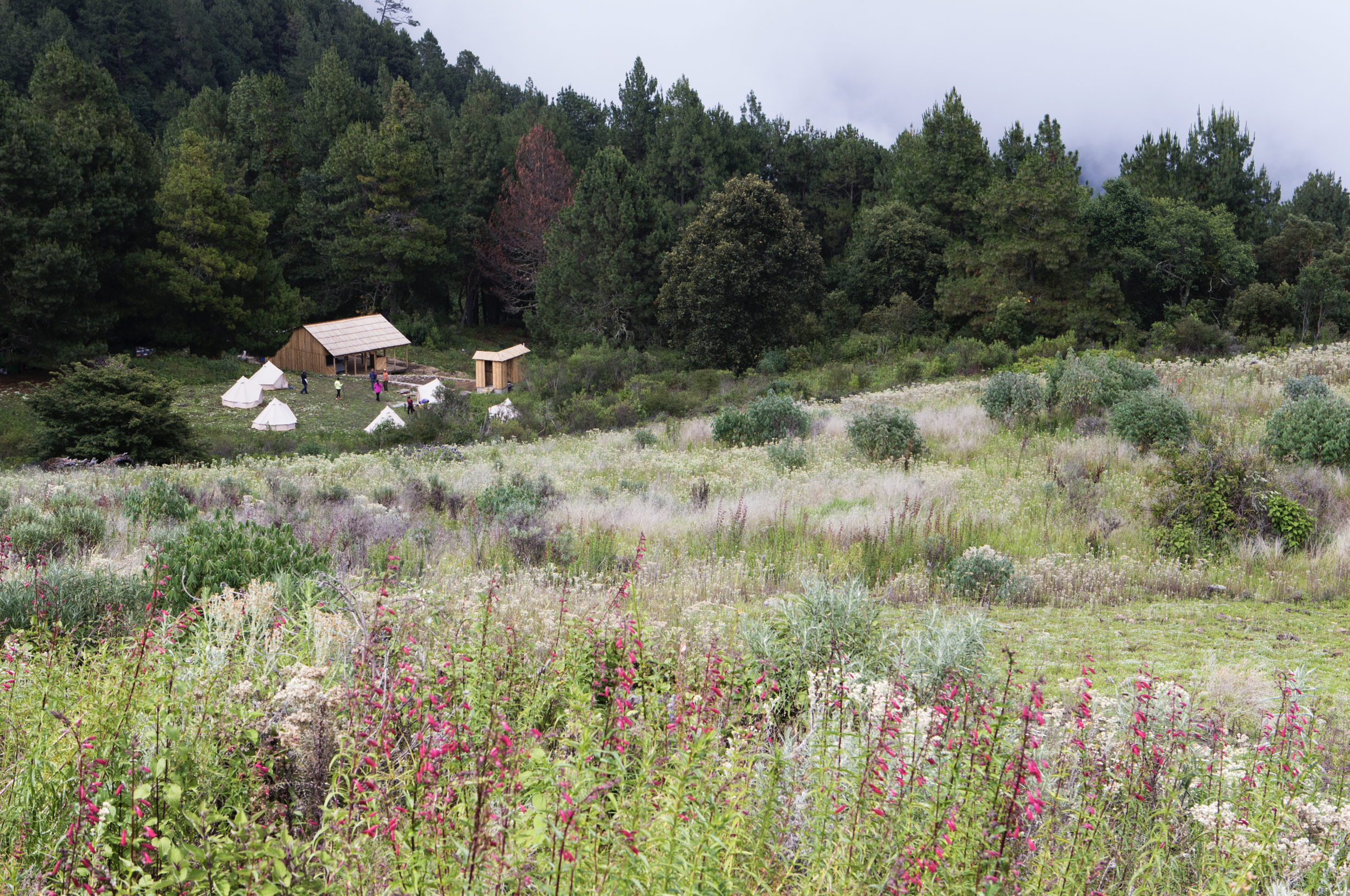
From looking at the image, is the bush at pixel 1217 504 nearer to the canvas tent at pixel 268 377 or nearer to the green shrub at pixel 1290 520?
the green shrub at pixel 1290 520

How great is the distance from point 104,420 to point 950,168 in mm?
39803

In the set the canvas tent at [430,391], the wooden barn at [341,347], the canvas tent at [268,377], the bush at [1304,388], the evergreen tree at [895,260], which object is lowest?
the bush at [1304,388]

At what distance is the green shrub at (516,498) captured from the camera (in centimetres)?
1024

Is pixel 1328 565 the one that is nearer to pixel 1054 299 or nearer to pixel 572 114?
pixel 1054 299

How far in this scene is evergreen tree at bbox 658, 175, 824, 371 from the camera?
3859cm

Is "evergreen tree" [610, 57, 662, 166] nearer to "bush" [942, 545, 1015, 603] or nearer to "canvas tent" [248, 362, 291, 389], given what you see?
"canvas tent" [248, 362, 291, 389]

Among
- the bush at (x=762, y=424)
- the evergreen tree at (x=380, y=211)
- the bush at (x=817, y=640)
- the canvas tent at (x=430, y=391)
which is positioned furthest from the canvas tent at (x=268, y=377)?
the bush at (x=817, y=640)

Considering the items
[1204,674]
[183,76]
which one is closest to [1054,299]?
[1204,674]

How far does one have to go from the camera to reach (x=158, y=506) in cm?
981

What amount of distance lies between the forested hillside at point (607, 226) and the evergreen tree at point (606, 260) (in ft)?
0.47

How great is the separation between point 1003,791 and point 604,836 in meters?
1.39

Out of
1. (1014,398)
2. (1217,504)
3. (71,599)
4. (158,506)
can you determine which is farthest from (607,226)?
(71,599)

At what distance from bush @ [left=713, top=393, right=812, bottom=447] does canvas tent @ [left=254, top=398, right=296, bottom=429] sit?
921 inches

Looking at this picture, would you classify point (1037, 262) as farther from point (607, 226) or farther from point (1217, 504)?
point (1217, 504)
